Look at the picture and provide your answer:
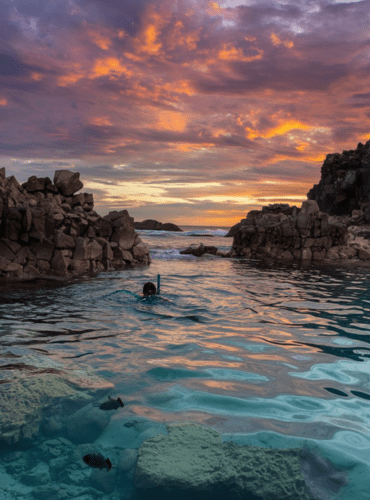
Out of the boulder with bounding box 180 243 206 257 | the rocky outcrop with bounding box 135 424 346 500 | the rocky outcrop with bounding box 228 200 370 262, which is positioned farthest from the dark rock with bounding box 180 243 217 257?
the rocky outcrop with bounding box 135 424 346 500

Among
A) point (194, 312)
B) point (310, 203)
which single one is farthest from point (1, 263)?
point (310, 203)

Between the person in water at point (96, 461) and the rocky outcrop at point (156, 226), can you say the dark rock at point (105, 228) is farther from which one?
the rocky outcrop at point (156, 226)

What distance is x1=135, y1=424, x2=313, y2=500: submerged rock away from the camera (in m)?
2.75

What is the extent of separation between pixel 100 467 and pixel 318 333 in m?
5.52

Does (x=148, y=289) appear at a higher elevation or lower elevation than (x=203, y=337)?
higher

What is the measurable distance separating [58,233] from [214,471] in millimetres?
13338

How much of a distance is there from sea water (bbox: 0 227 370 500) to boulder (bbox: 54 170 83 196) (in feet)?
23.7

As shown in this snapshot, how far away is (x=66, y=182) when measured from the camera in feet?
58.7

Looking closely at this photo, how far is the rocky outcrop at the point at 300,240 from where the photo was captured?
2727 cm

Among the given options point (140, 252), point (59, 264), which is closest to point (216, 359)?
point (59, 264)

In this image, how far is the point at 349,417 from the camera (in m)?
3.99

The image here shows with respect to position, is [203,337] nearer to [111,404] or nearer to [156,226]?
[111,404]

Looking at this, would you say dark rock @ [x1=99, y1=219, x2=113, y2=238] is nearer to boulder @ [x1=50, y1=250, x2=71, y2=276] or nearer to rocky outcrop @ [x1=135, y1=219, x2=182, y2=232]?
boulder @ [x1=50, y1=250, x2=71, y2=276]

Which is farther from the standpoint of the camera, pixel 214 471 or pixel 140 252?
pixel 140 252
